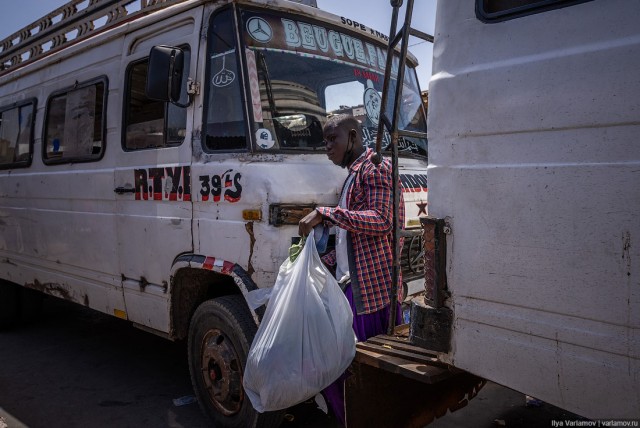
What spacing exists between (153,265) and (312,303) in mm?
1586

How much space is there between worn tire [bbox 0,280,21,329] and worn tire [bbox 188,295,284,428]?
12.2 ft

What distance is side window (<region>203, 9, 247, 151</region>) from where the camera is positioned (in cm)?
291

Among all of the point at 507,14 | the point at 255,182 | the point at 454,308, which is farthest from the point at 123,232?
the point at 507,14

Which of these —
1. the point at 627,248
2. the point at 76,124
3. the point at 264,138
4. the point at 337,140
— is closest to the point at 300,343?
the point at 337,140

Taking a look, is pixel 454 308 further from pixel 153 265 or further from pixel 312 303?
pixel 153 265

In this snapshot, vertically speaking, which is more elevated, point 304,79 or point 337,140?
point 304,79

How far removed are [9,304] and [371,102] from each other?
16.2 feet

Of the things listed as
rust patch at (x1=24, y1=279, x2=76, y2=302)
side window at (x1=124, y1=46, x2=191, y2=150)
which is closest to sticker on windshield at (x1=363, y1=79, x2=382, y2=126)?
side window at (x1=124, y1=46, x2=191, y2=150)

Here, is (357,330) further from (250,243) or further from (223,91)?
(223,91)

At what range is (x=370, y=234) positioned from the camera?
7.89ft

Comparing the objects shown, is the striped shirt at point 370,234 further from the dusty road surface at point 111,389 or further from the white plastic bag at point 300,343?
the dusty road surface at point 111,389

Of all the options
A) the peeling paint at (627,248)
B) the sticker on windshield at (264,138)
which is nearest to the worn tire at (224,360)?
the sticker on windshield at (264,138)

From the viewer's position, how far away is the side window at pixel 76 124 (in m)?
4.02

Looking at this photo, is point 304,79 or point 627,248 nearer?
point 627,248
